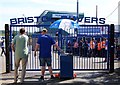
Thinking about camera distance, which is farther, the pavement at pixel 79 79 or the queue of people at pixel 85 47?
the queue of people at pixel 85 47

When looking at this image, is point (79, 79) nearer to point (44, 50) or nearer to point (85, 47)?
point (44, 50)

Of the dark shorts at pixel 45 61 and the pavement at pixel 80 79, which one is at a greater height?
the dark shorts at pixel 45 61

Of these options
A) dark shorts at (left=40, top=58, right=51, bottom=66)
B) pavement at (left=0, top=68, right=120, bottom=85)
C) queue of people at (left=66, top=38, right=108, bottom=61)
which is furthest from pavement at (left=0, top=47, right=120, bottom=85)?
queue of people at (left=66, top=38, right=108, bottom=61)

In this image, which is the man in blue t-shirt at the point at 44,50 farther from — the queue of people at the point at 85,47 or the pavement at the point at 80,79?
the queue of people at the point at 85,47

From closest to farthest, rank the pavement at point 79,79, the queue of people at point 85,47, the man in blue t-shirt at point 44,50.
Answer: the pavement at point 79,79
the man in blue t-shirt at point 44,50
the queue of people at point 85,47

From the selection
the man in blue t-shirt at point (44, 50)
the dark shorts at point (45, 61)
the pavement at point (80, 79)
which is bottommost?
the pavement at point (80, 79)

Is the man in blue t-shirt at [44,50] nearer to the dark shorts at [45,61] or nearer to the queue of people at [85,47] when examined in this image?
the dark shorts at [45,61]

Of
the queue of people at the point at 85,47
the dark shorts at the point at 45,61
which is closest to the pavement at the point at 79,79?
the dark shorts at the point at 45,61

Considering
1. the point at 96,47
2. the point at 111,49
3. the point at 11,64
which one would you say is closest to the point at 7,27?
the point at 11,64

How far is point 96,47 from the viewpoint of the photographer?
19391 millimetres

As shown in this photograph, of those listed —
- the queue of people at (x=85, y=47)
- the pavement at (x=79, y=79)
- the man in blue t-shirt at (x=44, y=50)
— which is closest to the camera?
the pavement at (x=79, y=79)

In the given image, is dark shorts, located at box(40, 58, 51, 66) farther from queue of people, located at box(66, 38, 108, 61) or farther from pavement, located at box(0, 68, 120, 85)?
queue of people, located at box(66, 38, 108, 61)

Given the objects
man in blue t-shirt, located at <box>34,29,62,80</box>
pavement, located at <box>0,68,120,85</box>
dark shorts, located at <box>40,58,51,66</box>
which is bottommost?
pavement, located at <box>0,68,120,85</box>

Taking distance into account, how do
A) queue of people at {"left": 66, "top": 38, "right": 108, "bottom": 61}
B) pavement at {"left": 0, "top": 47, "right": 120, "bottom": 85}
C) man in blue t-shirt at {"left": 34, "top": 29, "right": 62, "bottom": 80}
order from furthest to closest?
queue of people at {"left": 66, "top": 38, "right": 108, "bottom": 61} → man in blue t-shirt at {"left": 34, "top": 29, "right": 62, "bottom": 80} → pavement at {"left": 0, "top": 47, "right": 120, "bottom": 85}
